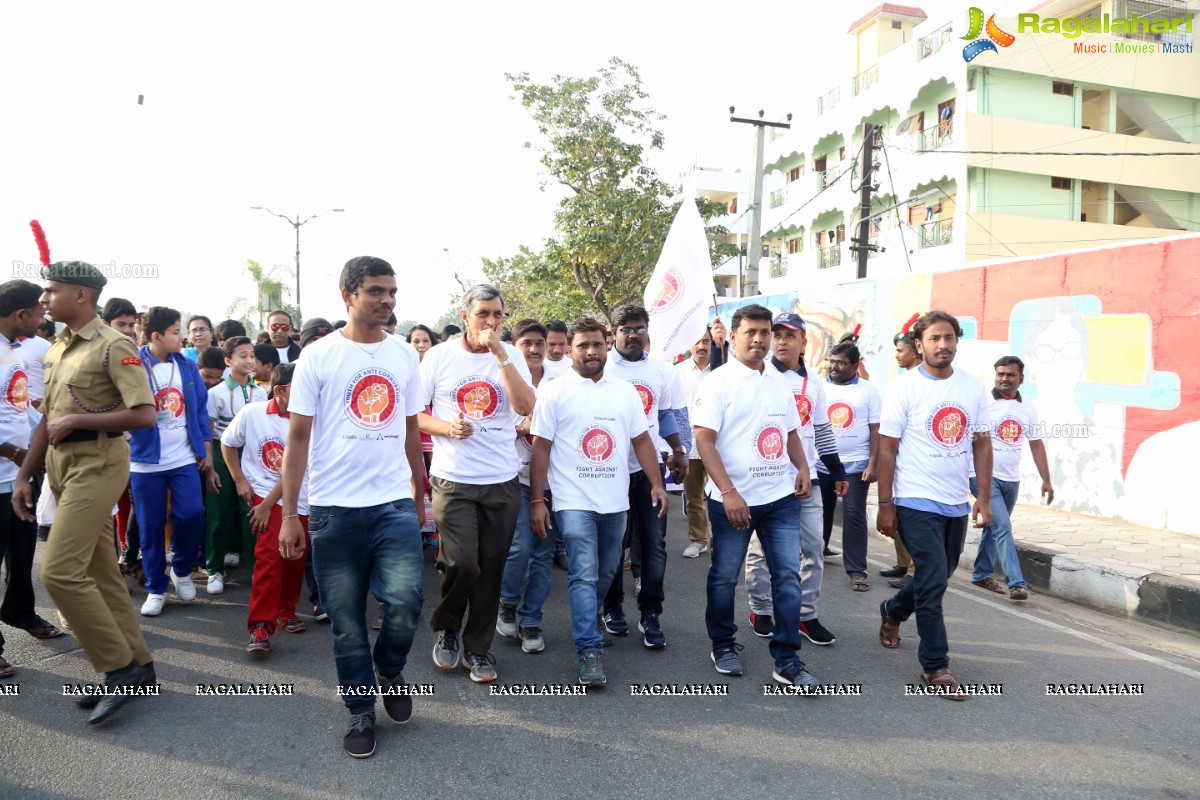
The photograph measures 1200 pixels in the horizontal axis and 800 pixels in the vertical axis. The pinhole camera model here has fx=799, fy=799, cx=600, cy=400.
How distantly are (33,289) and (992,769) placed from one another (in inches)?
198

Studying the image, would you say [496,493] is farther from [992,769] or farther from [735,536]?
[992,769]

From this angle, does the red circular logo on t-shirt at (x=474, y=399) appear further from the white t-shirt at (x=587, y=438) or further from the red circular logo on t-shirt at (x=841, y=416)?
the red circular logo on t-shirt at (x=841, y=416)

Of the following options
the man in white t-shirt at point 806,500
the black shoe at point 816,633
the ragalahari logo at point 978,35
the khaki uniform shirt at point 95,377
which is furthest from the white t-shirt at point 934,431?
the ragalahari logo at point 978,35

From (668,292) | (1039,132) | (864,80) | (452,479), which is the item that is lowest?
(452,479)

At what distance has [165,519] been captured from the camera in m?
5.00

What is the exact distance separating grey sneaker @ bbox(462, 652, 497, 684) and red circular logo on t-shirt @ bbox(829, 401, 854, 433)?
11.1ft

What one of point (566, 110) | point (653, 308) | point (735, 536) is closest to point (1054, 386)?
point (653, 308)

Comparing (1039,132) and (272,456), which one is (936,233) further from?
(272,456)

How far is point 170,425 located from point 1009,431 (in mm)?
5718

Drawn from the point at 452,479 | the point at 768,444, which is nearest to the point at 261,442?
the point at 452,479

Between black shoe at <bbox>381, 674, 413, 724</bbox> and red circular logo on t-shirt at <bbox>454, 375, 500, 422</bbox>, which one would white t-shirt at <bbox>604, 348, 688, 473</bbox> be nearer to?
red circular logo on t-shirt at <bbox>454, 375, 500, 422</bbox>

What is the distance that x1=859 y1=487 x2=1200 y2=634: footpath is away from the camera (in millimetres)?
5422

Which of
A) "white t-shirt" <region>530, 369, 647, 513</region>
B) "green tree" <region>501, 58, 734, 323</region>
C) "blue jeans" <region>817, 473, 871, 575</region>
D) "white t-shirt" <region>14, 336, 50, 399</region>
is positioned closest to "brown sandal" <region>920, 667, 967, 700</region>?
"white t-shirt" <region>530, 369, 647, 513</region>

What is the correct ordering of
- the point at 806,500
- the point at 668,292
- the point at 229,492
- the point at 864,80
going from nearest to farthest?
the point at 806,500
the point at 229,492
the point at 668,292
the point at 864,80
